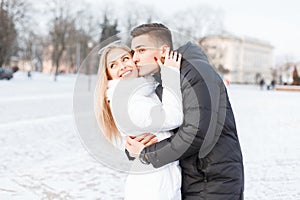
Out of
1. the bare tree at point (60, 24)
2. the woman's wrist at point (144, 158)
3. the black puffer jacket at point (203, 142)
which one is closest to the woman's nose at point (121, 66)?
the black puffer jacket at point (203, 142)

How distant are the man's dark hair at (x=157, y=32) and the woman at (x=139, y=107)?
7cm

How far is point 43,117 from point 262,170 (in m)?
8.16

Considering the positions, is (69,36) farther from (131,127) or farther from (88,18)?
(131,127)

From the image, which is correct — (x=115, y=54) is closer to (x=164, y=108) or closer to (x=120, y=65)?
(x=120, y=65)

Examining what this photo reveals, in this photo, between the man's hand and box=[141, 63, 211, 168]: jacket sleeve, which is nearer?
box=[141, 63, 211, 168]: jacket sleeve

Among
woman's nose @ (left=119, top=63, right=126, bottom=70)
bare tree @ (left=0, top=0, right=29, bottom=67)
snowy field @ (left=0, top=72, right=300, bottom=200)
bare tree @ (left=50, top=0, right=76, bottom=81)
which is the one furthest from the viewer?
bare tree @ (left=50, top=0, right=76, bottom=81)

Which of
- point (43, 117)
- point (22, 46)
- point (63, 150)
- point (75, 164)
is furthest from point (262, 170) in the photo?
point (22, 46)

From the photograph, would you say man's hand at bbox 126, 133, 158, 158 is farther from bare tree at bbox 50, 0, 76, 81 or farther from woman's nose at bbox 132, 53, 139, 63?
bare tree at bbox 50, 0, 76, 81

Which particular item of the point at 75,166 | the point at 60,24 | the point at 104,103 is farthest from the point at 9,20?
the point at 104,103

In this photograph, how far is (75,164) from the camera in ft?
20.5

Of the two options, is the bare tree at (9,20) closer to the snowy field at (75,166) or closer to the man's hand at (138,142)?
the snowy field at (75,166)

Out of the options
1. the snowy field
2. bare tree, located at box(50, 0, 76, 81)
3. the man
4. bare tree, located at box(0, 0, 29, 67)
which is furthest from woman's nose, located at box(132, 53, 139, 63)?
bare tree, located at box(50, 0, 76, 81)

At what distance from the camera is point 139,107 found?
1.61 m

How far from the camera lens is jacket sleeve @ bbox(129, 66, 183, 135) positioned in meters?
1.61
